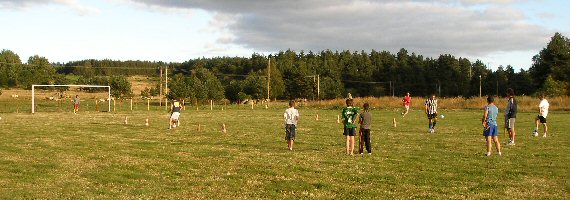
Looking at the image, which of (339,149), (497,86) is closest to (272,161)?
(339,149)

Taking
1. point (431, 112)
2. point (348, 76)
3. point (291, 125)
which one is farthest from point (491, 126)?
point (348, 76)

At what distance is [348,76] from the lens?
14550cm

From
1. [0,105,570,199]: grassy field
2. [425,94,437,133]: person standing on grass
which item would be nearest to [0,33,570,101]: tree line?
[425,94,437,133]: person standing on grass

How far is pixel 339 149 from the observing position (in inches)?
778

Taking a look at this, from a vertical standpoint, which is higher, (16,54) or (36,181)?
(16,54)

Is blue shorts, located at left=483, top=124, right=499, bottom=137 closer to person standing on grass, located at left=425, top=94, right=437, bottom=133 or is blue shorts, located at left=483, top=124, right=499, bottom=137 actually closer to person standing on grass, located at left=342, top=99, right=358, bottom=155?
person standing on grass, located at left=342, top=99, right=358, bottom=155

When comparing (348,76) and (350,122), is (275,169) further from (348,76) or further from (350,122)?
(348,76)

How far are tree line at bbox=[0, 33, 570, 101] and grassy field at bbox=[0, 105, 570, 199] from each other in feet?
221

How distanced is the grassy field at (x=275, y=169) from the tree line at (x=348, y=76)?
67.5m

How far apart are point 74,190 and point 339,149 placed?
34.0 ft

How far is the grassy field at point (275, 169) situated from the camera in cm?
1124

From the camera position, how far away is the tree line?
99.6m

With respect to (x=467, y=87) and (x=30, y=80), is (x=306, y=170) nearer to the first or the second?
(x=30, y=80)

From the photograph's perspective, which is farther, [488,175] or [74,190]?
[488,175]
